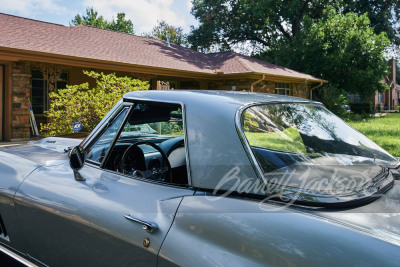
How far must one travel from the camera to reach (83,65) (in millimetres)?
12586

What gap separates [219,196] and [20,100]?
1123cm

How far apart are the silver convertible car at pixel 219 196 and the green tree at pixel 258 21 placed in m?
26.4

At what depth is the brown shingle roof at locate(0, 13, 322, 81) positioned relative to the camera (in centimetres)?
1172

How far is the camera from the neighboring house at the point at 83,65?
434 inches

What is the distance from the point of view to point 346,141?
2.04m

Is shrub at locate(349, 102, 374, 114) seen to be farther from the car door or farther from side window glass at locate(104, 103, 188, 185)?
the car door

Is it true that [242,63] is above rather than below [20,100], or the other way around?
above

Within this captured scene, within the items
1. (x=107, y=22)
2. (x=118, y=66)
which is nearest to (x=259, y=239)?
(x=118, y=66)

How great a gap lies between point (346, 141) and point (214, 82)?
16031 millimetres

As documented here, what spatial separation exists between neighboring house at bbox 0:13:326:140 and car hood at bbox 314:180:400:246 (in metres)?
11.0

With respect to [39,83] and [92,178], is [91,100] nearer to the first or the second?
[39,83]

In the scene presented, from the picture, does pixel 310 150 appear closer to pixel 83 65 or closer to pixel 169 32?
pixel 83 65

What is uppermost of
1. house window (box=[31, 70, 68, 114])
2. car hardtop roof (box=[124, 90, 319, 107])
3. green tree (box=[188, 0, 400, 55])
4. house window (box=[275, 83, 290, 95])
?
green tree (box=[188, 0, 400, 55])

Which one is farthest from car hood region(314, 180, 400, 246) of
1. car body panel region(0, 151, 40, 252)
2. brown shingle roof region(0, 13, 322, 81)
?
brown shingle roof region(0, 13, 322, 81)
